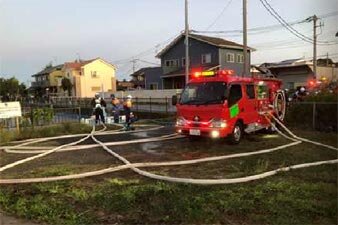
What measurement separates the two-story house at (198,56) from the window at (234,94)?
3549 cm

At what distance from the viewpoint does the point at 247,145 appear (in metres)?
13.0

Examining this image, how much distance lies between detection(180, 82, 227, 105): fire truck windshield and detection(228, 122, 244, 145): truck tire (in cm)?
102

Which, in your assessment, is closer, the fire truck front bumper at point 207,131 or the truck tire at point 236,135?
the fire truck front bumper at point 207,131

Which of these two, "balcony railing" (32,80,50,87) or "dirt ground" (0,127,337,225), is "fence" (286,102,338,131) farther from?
"balcony railing" (32,80,50,87)

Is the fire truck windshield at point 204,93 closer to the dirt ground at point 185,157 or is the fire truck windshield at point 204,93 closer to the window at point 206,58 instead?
the dirt ground at point 185,157

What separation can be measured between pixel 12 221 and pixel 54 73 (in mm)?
98074

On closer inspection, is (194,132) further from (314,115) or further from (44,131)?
(44,131)

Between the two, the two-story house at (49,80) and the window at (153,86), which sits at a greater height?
the two-story house at (49,80)

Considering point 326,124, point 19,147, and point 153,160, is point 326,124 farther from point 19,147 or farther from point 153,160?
point 19,147

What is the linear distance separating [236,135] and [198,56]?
133 feet

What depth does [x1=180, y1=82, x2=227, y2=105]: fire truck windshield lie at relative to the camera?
1304 centimetres

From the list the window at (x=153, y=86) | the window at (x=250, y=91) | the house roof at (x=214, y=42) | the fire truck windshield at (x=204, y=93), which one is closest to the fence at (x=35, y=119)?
the fire truck windshield at (x=204, y=93)

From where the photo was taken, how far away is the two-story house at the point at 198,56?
51.2m

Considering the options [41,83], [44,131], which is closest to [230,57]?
[44,131]
